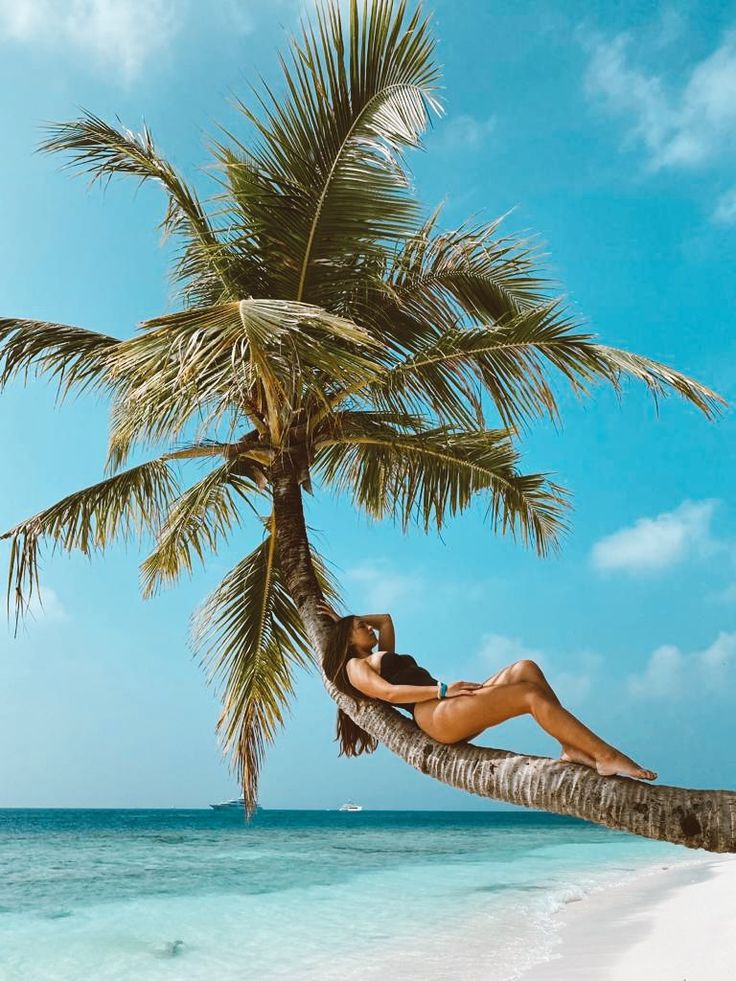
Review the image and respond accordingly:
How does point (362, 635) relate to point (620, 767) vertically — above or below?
above

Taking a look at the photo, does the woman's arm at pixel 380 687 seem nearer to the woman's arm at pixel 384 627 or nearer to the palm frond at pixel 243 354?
the woman's arm at pixel 384 627

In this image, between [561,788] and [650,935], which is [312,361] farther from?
[650,935]

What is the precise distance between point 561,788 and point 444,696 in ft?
2.38

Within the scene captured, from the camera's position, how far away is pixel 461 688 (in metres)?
3.91

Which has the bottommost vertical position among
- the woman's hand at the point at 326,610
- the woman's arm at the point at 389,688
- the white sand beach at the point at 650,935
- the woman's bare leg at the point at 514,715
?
the white sand beach at the point at 650,935

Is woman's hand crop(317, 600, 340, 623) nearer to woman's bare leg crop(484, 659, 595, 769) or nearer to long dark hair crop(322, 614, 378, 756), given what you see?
long dark hair crop(322, 614, 378, 756)

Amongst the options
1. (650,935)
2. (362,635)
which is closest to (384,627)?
(362,635)

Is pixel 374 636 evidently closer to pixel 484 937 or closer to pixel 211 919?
pixel 484 937

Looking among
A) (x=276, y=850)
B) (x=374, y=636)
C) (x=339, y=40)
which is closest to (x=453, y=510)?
(x=374, y=636)

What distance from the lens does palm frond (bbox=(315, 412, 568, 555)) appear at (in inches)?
264

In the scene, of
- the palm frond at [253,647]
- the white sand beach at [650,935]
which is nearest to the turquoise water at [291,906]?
the white sand beach at [650,935]

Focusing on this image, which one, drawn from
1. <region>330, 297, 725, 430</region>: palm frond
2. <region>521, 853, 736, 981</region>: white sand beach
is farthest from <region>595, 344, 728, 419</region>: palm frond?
<region>521, 853, 736, 981</region>: white sand beach

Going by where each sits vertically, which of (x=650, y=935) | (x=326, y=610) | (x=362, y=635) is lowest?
(x=650, y=935)

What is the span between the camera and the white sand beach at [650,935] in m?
10.0
